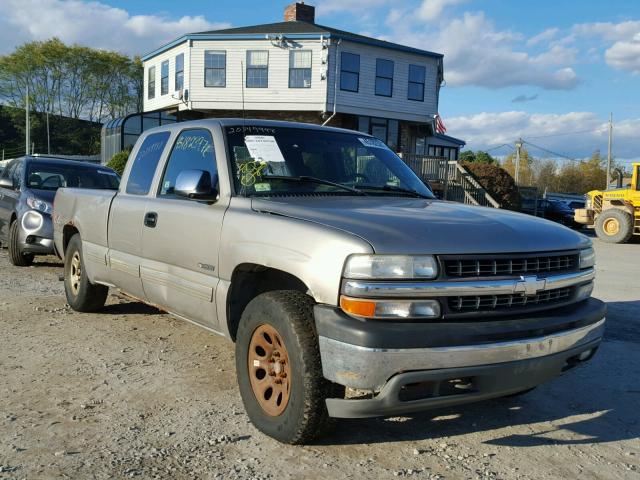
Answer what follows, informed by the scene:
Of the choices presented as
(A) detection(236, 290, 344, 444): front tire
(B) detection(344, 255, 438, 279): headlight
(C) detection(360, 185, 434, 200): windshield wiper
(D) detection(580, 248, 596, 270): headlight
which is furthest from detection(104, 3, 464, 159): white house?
(B) detection(344, 255, 438, 279): headlight

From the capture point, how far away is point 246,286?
12.4 ft

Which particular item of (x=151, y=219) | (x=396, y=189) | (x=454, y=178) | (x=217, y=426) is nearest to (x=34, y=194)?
(x=151, y=219)

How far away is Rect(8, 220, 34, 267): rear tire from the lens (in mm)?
8820

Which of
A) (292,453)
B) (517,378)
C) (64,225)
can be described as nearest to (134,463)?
(292,453)

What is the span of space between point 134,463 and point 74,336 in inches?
103

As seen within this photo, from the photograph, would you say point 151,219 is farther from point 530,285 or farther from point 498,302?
point 530,285

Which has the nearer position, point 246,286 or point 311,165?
point 246,286

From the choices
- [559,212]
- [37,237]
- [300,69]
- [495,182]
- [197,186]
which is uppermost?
[300,69]

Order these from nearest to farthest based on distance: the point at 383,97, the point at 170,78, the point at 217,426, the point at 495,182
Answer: the point at 217,426, the point at 495,182, the point at 383,97, the point at 170,78

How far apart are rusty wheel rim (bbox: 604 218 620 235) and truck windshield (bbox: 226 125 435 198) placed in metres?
16.4

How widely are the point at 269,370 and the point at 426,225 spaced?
1163 mm

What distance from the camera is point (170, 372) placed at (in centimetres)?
455

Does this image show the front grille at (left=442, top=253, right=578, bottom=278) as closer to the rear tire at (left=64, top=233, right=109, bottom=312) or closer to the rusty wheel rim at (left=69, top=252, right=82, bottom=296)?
the rear tire at (left=64, top=233, right=109, bottom=312)

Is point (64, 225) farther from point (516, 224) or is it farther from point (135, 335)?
point (516, 224)
